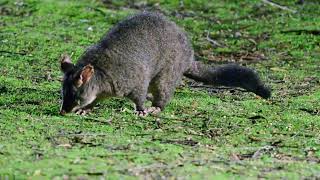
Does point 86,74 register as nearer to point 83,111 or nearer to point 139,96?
point 83,111

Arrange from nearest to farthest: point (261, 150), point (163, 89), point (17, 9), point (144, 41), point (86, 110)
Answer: point (261, 150)
point (86, 110)
point (144, 41)
point (163, 89)
point (17, 9)

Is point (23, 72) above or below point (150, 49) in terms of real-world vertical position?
below

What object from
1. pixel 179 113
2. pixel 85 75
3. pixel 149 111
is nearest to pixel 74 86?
pixel 85 75

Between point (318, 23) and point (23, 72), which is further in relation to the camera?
point (318, 23)

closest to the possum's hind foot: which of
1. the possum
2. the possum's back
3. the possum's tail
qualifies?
the possum

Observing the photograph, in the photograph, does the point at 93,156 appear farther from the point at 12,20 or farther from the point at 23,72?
the point at 12,20

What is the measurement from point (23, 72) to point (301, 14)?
6.26 m

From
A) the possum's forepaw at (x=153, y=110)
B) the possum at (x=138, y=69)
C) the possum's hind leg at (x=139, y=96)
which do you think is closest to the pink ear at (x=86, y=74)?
the possum at (x=138, y=69)

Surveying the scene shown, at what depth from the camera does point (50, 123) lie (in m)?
7.01

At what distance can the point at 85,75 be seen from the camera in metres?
7.55

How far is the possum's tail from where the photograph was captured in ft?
27.3

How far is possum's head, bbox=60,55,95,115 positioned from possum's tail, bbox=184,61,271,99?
5.02 ft

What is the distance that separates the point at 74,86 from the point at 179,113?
1121 mm

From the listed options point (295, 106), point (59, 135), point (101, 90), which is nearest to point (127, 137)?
point (59, 135)
